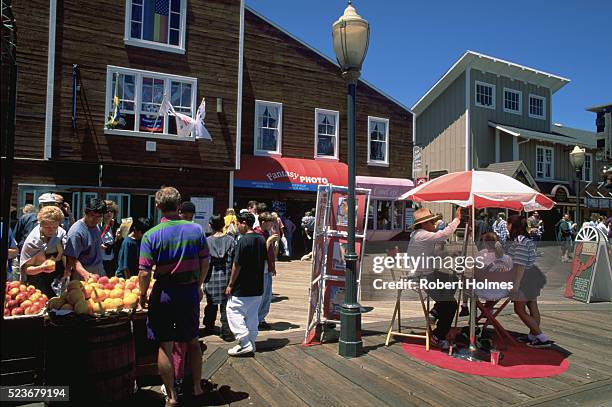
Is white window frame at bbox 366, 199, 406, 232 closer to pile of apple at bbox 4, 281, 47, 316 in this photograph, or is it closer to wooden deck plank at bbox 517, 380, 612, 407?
wooden deck plank at bbox 517, 380, 612, 407

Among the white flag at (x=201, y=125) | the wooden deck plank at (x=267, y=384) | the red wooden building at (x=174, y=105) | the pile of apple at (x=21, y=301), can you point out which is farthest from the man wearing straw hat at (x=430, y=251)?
the red wooden building at (x=174, y=105)

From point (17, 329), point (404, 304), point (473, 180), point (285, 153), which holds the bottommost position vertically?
point (404, 304)

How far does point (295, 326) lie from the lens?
22.3 feet

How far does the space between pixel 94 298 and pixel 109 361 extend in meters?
0.54

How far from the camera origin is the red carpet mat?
16.6ft

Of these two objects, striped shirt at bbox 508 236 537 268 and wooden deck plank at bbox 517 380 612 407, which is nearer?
wooden deck plank at bbox 517 380 612 407

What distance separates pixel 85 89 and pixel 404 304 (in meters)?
11.0

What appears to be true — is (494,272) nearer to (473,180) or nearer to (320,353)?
(473,180)

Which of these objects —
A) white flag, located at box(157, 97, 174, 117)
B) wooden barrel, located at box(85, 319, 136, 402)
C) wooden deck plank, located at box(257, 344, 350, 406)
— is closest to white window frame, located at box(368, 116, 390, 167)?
white flag, located at box(157, 97, 174, 117)

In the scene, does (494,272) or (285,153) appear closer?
(494,272)

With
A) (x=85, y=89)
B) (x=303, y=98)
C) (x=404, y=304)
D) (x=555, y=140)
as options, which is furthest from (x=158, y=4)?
(x=555, y=140)

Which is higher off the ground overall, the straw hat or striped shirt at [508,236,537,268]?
the straw hat

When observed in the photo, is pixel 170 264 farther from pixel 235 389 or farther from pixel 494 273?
pixel 494 273

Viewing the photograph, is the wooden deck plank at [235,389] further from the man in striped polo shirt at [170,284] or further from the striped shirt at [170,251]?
the striped shirt at [170,251]
